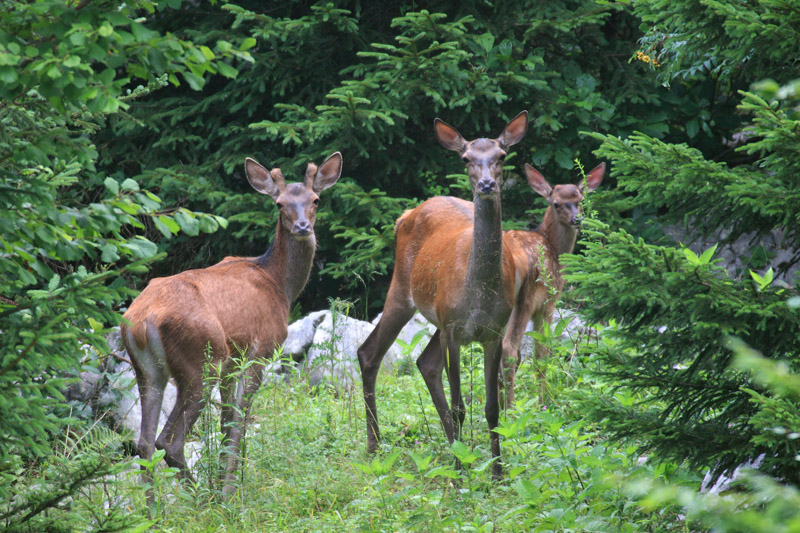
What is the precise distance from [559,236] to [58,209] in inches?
243

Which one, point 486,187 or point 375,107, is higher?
point 486,187

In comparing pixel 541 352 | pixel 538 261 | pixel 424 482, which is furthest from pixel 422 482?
pixel 538 261

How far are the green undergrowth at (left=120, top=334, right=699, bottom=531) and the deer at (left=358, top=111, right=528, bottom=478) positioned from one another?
320mm

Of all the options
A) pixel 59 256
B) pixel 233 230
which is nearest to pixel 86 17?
pixel 59 256

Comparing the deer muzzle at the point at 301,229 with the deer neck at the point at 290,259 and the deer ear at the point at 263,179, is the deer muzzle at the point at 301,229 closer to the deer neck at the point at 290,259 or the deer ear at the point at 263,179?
the deer neck at the point at 290,259

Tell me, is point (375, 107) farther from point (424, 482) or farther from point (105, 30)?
point (105, 30)

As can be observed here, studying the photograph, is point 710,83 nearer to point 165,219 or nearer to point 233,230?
point 233,230

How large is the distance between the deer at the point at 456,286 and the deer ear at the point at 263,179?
3.94 feet

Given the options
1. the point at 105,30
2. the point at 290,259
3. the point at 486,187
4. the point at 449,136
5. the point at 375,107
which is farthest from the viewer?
the point at 375,107

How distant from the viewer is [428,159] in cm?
1000

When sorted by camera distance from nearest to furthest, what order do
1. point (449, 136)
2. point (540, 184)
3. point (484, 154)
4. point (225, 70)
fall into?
point (225, 70) < point (484, 154) < point (449, 136) < point (540, 184)

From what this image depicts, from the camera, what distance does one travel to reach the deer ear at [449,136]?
6293 mm

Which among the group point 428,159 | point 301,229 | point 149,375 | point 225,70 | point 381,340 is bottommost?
point 381,340

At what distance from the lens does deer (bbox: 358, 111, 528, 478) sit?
5469 millimetres
